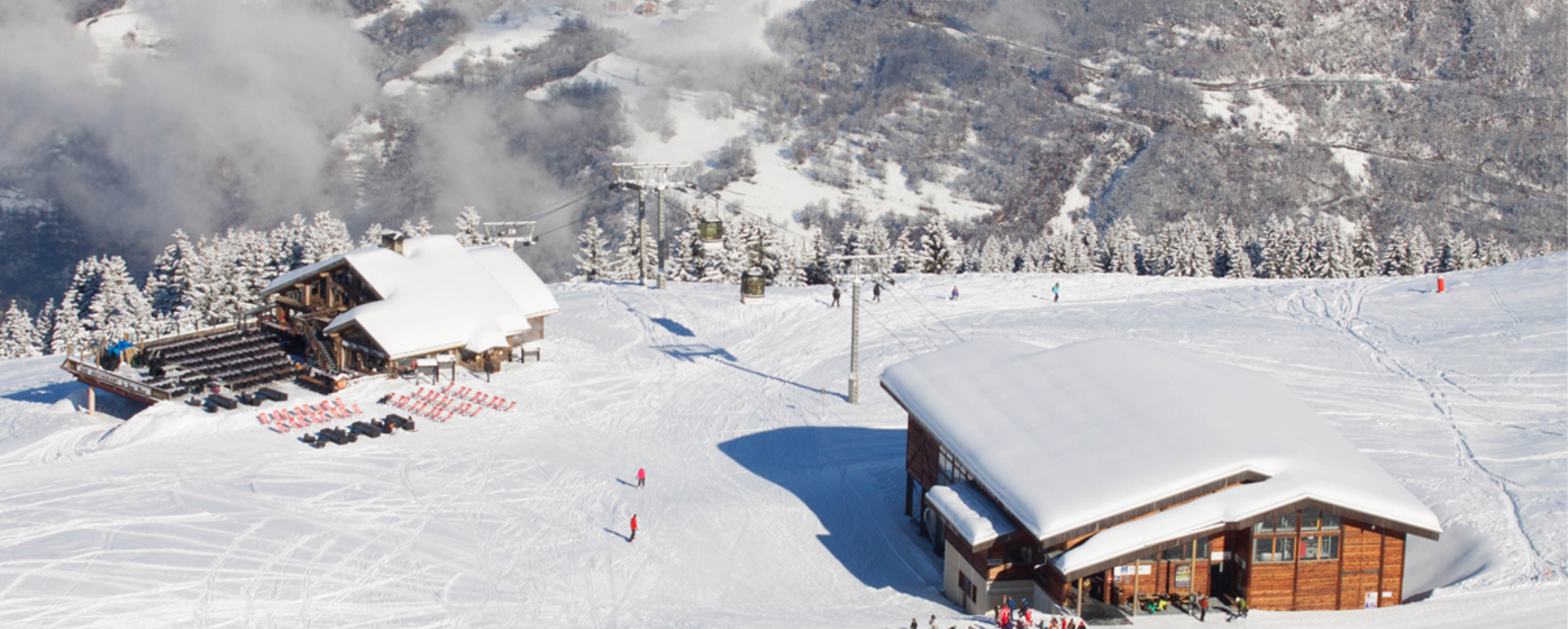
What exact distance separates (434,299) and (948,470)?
25.8m

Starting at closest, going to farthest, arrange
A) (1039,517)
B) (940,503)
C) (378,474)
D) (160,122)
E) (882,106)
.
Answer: (1039,517) < (940,503) < (378,474) < (882,106) < (160,122)

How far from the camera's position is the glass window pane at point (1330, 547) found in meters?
27.4

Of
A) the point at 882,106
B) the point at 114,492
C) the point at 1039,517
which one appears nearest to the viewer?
the point at 1039,517

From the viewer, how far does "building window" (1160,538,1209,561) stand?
27.5 metres

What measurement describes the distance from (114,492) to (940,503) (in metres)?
24.8

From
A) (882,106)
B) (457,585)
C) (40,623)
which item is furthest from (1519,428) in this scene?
(882,106)

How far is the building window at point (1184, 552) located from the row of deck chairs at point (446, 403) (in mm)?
26994

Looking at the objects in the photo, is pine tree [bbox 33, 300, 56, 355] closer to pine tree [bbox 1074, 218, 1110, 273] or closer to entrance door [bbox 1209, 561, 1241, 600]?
pine tree [bbox 1074, 218, 1110, 273]

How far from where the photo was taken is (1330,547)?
90.1 ft

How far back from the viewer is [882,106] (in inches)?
6639

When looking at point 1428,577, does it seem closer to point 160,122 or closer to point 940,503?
point 940,503

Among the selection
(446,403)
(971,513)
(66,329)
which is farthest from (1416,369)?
(66,329)

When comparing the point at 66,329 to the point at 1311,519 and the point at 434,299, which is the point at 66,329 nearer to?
the point at 434,299

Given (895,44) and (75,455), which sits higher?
(895,44)
